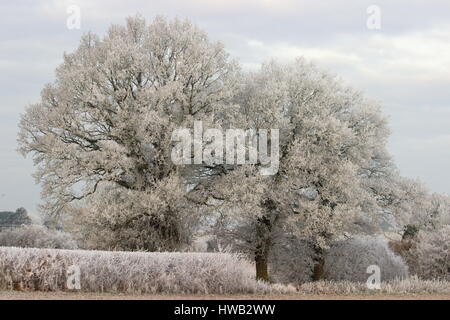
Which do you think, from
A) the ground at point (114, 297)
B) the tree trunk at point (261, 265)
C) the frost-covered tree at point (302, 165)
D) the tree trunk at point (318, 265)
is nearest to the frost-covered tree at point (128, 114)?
the frost-covered tree at point (302, 165)

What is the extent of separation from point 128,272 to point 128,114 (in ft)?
42.0

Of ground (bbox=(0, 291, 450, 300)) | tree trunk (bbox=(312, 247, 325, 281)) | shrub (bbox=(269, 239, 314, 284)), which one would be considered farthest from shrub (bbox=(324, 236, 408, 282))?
ground (bbox=(0, 291, 450, 300))

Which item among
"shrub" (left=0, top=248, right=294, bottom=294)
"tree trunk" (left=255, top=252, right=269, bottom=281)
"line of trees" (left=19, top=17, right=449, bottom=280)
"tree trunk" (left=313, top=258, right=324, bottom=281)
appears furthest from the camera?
"tree trunk" (left=313, top=258, right=324, bottom=281)

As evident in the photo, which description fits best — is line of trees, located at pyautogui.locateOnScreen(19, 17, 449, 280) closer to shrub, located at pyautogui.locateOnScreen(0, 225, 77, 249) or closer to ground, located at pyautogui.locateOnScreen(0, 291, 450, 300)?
shrub, located at pyautogui.locateOnScreen(0, 225, 77, 249)

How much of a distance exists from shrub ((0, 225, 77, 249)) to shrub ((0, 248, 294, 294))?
16.3 meters

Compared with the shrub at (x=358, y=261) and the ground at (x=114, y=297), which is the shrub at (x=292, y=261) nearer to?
the shrub at (x=358, y=261)

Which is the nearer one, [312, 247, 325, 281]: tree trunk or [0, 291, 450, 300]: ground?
[0, 291, 450, 300]: ground

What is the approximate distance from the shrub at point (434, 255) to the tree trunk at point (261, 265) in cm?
859

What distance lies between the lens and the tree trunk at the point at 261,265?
35344 millimetres

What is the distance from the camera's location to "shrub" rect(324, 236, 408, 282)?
36594 mm

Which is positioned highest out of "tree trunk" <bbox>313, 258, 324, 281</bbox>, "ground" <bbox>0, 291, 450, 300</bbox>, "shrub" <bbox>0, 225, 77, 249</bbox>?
"shrub" <bbox>0, 225, 77, 249</bbox>

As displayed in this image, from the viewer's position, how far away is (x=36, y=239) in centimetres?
3884

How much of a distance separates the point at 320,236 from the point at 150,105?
1110cm
